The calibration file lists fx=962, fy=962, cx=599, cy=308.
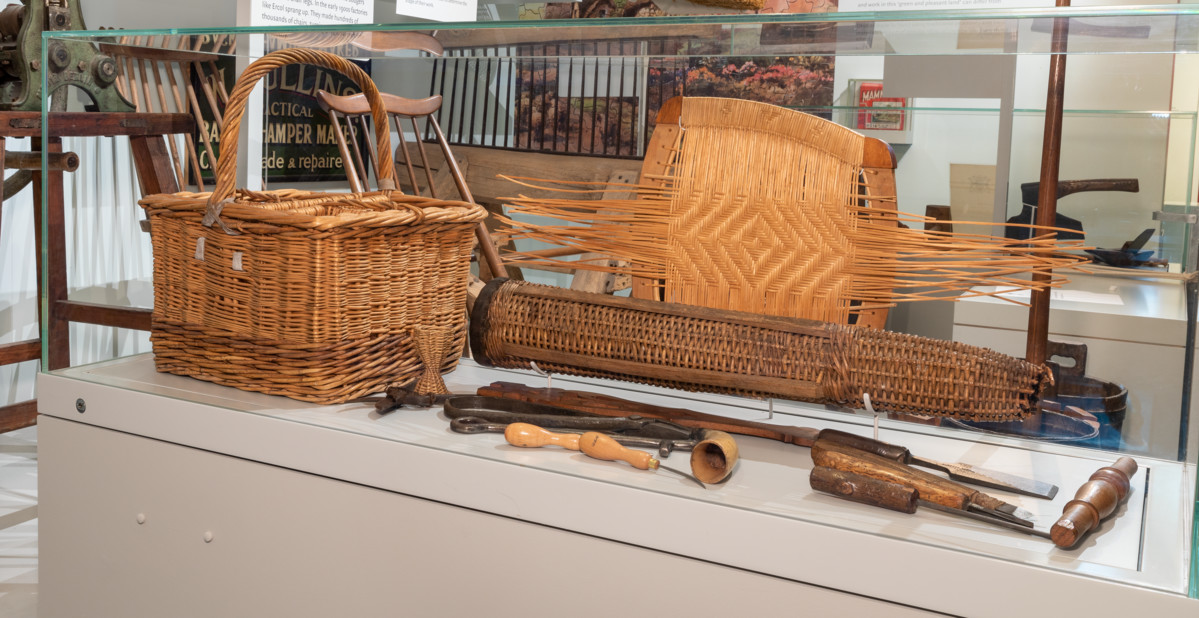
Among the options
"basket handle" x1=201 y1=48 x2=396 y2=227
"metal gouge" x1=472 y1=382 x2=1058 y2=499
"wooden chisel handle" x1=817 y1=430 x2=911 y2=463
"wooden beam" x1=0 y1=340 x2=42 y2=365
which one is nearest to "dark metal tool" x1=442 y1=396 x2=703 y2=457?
"metal gouge" x1=472 y1=382 x2=1058 y2=499

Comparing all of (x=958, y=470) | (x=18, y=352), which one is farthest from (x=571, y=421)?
(x=18, y=352)

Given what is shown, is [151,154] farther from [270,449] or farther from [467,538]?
[467,538]

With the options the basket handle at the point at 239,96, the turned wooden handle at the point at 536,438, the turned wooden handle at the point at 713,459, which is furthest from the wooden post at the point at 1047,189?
the basket handle at the point at 239,96

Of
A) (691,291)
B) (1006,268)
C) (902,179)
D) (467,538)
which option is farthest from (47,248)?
(1006,268)

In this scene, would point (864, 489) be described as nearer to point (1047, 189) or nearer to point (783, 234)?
point (783, 234)

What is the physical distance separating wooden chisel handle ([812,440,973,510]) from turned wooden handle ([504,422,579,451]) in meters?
0.30

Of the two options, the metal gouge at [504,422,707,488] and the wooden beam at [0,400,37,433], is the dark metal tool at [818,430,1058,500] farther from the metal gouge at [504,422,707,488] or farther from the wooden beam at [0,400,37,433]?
the wooden beam at [0,400,37,433]

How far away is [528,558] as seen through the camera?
3.76 ft

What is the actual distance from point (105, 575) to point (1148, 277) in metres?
1.57

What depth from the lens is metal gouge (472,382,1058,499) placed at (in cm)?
111

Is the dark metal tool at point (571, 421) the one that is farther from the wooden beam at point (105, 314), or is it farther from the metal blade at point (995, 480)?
the wooden beam at point (105, 314)

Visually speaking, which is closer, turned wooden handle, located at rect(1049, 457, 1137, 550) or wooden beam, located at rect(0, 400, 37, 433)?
turned wooden handle, located at rect(1049, 457, 1137, 550)

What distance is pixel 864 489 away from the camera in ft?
3.44

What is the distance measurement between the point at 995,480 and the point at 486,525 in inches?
23.8
